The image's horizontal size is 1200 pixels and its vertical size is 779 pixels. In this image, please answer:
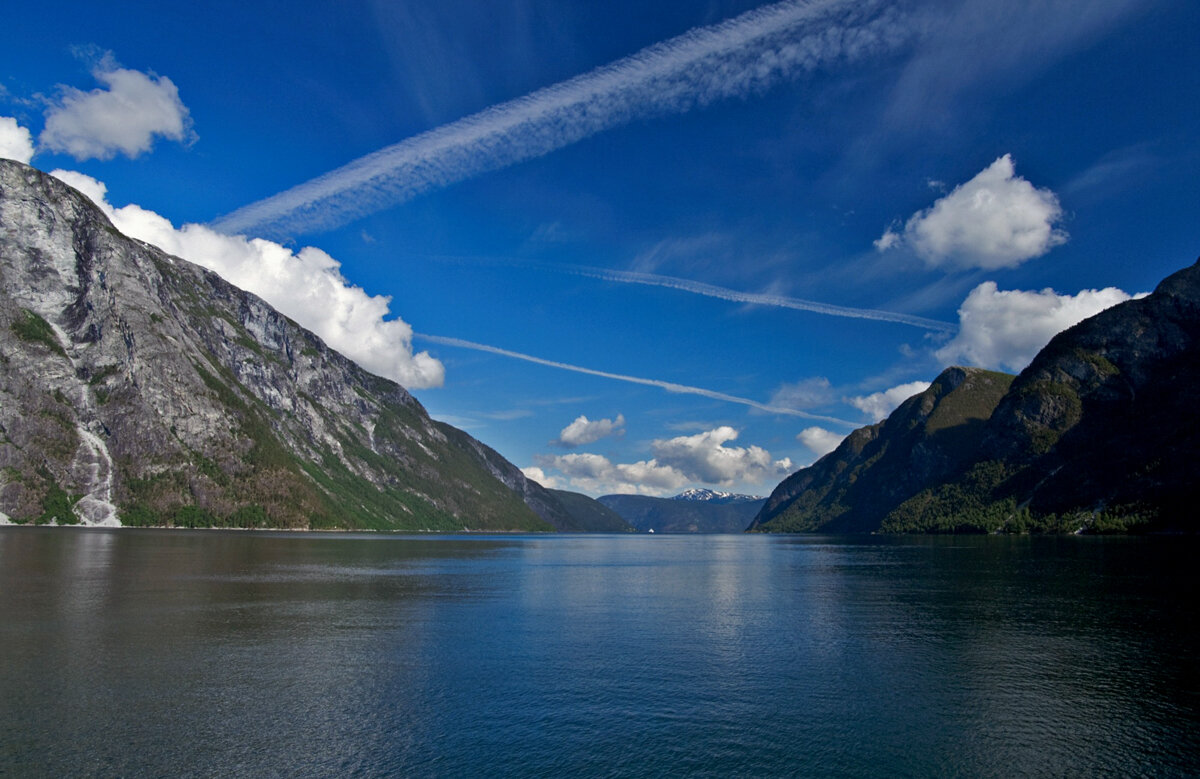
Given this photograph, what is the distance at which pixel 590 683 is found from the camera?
4556 centimetres

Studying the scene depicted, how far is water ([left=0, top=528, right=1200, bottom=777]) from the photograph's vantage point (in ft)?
107

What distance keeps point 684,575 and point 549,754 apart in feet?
335

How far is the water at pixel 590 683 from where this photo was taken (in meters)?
32.7

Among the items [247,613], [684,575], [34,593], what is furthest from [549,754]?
[684,575]

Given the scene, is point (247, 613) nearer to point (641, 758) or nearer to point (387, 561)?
point (641, 758)

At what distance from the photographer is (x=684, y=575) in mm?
131625

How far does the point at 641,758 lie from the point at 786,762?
7037mm

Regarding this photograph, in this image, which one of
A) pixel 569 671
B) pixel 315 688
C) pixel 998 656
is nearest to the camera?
pixel 315 688

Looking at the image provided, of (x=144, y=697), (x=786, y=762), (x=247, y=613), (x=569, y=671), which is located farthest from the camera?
(x=247, y=613)

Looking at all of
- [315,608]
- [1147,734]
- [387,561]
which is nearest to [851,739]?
[1147,734]

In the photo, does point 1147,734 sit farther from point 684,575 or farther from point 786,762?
point 684,575

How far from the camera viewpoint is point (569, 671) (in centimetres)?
4891

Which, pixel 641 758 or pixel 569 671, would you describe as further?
pixel 569 671

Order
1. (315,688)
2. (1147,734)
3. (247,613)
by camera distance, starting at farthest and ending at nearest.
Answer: (247,613), (315,688), (1147,734)
